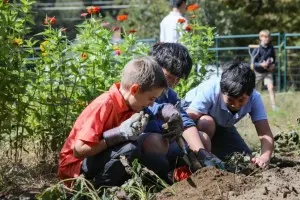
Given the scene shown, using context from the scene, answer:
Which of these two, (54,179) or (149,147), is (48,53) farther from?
(149,147)

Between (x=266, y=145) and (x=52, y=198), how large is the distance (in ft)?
5.33

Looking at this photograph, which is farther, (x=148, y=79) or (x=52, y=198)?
(x=148, y=79)

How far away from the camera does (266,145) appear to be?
4.64 meters

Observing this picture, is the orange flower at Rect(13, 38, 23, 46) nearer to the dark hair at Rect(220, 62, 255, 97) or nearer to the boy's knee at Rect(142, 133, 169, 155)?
the boy's knee at Rect(142, 133, 169, 155)

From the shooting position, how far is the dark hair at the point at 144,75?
3.82 m

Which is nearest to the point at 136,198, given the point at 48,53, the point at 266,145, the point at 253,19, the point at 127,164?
the point at 127,164

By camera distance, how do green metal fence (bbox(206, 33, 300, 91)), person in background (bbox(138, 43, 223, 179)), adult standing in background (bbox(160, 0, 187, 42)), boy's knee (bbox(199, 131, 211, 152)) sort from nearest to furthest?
person in background (bbox(138, 43, 223, 179))
boy's knee (bbox(199, 131, 211, 152))
adult standing in background (bbox(160, 0, 187, 42))
green metal fence (bbox(206, 33, 300, 91))

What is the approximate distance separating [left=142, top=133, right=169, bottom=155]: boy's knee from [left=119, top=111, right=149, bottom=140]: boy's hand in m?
0.37

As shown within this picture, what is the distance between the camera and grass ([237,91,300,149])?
7.07 metres

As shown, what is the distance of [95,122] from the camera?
3.85 m

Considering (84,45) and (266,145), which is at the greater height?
(84,45)

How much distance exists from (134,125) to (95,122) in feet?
0.84

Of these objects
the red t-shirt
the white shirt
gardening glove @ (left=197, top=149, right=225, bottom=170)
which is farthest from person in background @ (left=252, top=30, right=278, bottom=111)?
the red t-shirt

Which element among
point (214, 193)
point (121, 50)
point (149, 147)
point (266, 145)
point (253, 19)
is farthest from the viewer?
point (253, 19)
